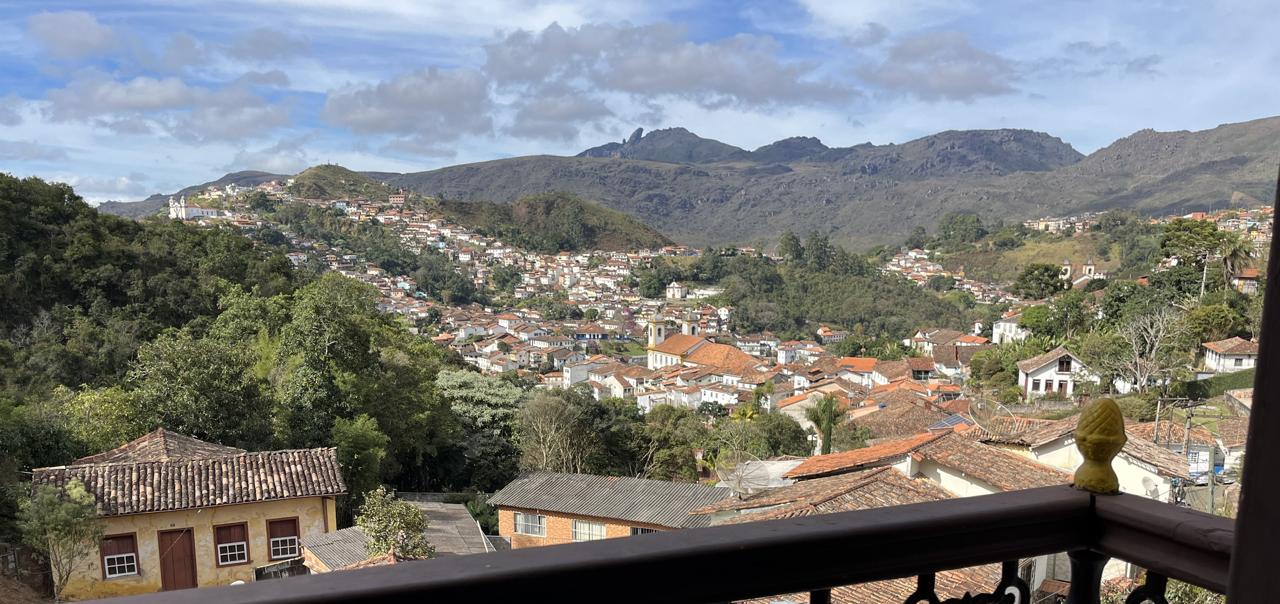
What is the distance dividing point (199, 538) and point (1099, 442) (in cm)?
889

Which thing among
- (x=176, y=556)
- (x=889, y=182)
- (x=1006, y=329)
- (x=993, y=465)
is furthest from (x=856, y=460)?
(x=889, y=182)

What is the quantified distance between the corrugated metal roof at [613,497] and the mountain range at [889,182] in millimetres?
62911

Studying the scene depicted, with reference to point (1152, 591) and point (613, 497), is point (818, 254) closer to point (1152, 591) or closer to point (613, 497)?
point (613, 497)

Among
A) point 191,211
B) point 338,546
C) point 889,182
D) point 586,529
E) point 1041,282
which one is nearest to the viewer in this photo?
point 338,546

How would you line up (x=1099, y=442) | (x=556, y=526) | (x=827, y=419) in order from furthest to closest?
(x=827, y=419) → (x=556, y=526) → (x=1099, y=442)

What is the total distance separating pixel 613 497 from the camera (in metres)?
11.8

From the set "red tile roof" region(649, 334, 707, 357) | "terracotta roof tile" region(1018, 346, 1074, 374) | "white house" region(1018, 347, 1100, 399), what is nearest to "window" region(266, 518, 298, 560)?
"white house" region(1018, 347, 1100, 399)

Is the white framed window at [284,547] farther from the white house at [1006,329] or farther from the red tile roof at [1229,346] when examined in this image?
the white house at [1006,329]

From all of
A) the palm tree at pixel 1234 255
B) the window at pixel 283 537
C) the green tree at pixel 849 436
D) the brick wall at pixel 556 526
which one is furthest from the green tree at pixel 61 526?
the palm tree at pixel 1234 255

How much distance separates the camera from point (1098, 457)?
39.1 inches

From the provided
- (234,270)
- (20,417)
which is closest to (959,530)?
(20,417)

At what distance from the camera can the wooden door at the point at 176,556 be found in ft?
25.6

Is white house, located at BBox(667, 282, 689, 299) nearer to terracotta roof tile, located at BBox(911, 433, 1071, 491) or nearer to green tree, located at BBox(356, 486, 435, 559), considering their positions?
terracotta roof tile, located at BBox(911, 433, 1071, 491)

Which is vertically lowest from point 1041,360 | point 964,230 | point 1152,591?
point 1041,360
